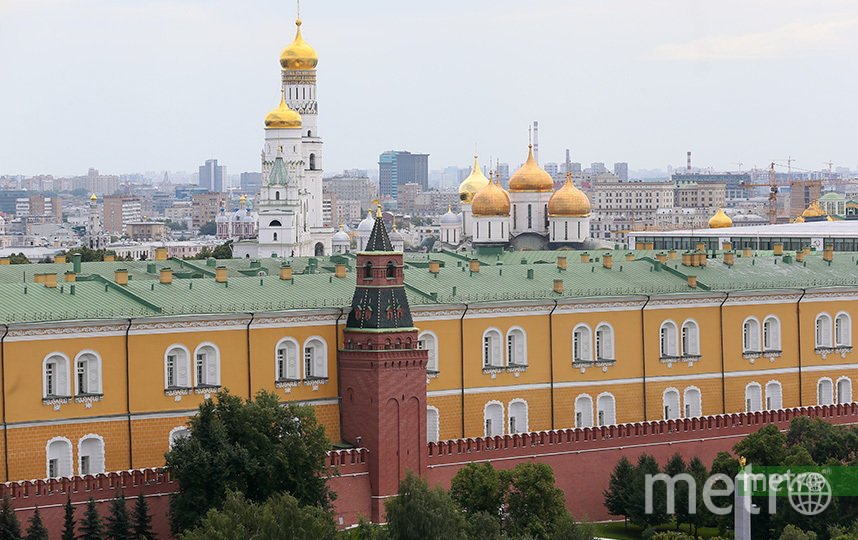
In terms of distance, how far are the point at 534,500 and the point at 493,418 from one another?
854 centimetres

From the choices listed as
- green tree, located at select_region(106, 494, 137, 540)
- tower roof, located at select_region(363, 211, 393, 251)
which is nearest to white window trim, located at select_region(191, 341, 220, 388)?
tower roof, located at select_region(363, 211, 393, 251)

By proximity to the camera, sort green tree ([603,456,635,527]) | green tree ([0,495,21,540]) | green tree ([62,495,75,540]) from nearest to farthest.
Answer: green tree ([0,495,21,540])
green tree ([62,495,75,540])
green tree ([603,456,635,527])

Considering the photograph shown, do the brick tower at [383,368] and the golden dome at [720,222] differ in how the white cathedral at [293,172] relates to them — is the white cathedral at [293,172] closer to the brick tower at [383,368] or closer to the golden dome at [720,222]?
the golden dome at [720,222]

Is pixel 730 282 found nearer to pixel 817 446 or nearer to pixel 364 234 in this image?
pixel 817 446

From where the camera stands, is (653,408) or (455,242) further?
(455,242)

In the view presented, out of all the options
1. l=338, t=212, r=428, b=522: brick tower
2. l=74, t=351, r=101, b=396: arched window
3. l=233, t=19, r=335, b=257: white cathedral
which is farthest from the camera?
l=233, t=19, r=335, b=257: white cathedral

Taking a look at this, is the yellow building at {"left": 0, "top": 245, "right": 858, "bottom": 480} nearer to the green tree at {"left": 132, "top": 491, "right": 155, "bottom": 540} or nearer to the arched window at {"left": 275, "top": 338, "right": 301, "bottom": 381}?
the arched window at {"left": 275, "top": 338, "right": 301, "bottom": 381}

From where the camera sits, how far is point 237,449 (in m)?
43.0

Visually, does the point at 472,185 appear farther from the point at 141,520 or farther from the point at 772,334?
the point at 141,520

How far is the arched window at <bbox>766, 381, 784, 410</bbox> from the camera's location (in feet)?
189

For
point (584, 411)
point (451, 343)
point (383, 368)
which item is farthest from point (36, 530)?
point (584, 411)

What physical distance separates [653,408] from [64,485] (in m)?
19.2

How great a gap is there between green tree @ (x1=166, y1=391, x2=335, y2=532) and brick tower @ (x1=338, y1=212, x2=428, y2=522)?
2700 millimetres

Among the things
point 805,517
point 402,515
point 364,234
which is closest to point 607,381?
point 805,517
